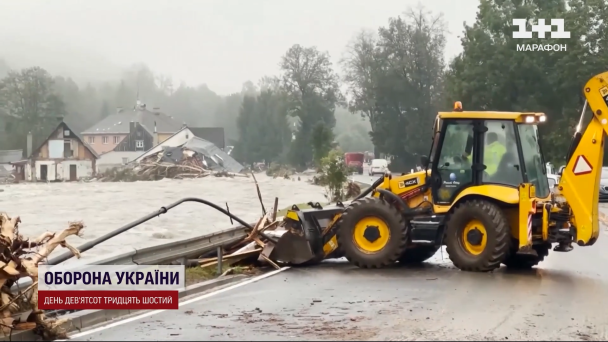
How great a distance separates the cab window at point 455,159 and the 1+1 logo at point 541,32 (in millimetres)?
47434

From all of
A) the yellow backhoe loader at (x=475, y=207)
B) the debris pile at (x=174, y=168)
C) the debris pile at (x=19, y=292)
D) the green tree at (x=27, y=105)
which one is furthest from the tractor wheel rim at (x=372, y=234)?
the debris pile at (x=174, y=168)

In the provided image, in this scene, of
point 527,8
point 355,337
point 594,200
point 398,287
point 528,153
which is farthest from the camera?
point 527,8

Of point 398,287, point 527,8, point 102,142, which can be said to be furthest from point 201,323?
point 102,142

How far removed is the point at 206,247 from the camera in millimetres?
15789

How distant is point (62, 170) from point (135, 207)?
3638 cm

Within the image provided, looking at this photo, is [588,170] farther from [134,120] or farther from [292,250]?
[134,120]

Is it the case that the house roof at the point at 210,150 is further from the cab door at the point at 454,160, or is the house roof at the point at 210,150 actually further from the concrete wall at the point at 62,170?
the cab door at the point at 454,160

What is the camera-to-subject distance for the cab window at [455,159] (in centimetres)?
1584

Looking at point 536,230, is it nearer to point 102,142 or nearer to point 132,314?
point 132,314

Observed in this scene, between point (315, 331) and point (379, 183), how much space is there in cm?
710

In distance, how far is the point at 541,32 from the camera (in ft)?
220

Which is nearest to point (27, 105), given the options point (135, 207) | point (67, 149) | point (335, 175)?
point (135, 207)

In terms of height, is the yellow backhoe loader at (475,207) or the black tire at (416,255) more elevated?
the yellow backhoe loader at (475,207)

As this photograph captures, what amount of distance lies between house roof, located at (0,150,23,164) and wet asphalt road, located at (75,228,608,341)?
4336cm
